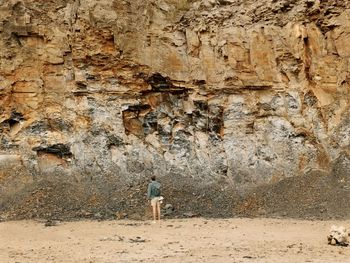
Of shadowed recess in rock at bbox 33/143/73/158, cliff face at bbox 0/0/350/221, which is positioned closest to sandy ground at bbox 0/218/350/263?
cliff face at bbox 0/0/350/221

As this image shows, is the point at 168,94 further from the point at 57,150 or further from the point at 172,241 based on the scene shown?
the point at 172,241

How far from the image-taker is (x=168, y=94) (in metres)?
24.3

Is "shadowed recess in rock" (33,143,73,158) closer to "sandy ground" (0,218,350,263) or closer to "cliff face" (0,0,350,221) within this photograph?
"cliff face" (0,0,350,221)

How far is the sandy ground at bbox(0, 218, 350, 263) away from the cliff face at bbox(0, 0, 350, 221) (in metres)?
3.47

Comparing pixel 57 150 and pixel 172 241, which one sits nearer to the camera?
pixel 172 241

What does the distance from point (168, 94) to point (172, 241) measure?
33.8 feet

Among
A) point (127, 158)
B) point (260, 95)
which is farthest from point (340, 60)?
point (127, 158)

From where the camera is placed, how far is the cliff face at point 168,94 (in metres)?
22.2

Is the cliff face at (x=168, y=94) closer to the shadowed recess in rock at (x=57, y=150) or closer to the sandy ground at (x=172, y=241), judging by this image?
the shadowed recess in rock at (x=57, y=150)

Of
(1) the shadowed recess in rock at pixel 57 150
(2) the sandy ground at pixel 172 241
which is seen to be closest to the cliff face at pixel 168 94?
(1) the shadowed recess in rock at pixel 57 150

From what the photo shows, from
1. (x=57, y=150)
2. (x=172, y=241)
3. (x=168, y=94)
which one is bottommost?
(x=172, y=241)

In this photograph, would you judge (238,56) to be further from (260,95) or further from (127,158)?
(127,158)

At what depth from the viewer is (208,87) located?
77.8ft

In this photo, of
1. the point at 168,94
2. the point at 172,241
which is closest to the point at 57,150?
the point at 168,94
